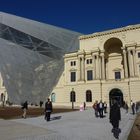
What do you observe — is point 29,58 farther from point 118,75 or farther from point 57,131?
point 57,131

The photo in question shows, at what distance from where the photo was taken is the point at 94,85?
2253 inches

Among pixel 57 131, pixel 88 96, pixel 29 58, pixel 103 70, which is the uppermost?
pixel 29 58

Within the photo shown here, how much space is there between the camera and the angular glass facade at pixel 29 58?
168 ft

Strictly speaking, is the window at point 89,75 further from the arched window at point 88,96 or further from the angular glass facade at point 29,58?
the angular glass facade at point 29,58

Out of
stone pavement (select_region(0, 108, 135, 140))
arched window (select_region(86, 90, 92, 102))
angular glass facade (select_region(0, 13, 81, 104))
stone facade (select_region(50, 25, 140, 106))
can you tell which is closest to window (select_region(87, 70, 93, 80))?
stone facade (select_region(50, 25, 140, 106))

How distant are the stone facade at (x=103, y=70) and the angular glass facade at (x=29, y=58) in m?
4.13

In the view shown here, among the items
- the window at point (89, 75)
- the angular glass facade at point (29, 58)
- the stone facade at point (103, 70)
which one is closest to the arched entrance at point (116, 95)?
the stone facade at point (103, 70)

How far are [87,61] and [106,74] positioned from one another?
6195mm

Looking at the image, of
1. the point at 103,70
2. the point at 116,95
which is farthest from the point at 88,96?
the point at 103,70

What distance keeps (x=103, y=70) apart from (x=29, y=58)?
62.6 ft

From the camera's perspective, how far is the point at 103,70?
58812 mm

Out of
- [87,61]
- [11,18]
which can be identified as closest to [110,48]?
[87,61]

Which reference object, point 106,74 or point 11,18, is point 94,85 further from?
point 11,18

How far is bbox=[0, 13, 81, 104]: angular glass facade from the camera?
168ft
